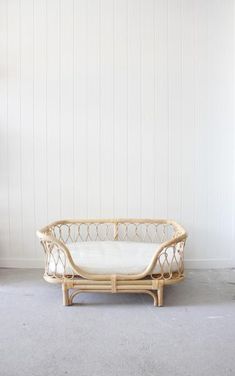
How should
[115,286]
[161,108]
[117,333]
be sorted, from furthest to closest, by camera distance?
[161,108] → [115,286] → [117,333]

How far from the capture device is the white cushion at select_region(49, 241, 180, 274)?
2111 mm

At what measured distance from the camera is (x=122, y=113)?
2.92 metres

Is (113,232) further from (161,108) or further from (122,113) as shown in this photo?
A: (161,108)

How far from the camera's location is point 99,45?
2902 mm

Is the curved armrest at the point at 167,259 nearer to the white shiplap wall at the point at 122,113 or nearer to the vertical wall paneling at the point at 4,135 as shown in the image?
the white shiplap wall at the point at 122,113

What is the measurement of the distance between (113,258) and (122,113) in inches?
54.1

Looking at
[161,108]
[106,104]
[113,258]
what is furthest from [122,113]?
[113,258]

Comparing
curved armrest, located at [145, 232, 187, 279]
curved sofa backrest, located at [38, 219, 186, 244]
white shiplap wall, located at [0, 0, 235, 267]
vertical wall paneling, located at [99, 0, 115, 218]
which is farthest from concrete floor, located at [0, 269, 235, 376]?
vertical wall paneling, located at [99, 0, 115, 218]

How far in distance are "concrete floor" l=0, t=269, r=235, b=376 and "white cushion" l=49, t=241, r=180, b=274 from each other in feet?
0.80

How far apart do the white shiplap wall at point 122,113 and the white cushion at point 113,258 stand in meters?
0.48

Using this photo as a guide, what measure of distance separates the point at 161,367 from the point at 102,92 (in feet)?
7.46

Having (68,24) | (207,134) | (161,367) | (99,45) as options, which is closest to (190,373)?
(161,367)

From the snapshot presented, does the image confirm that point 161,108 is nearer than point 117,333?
No

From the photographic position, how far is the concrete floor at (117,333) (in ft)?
4.76
